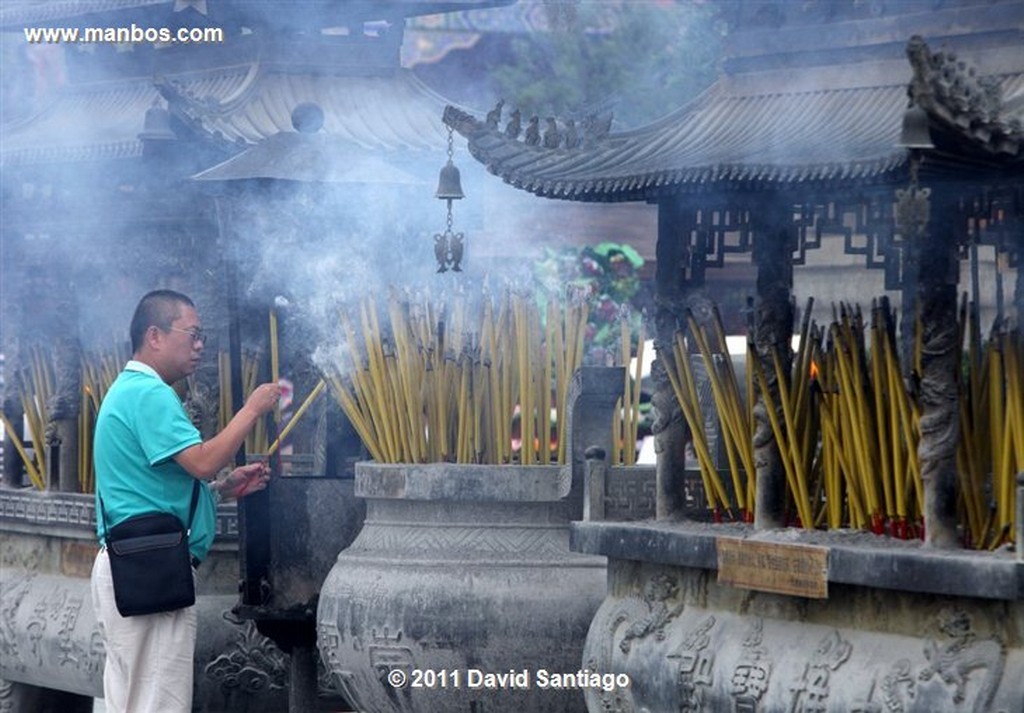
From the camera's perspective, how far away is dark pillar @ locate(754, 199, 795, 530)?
7.29 m

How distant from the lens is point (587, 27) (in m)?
23.4

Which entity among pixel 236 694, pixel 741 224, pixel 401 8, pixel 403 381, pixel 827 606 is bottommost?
pixel 236 694

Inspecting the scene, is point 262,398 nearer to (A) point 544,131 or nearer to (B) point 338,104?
(A) point 544,131

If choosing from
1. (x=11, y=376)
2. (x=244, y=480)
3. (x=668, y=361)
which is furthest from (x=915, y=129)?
(x=11, y=376)

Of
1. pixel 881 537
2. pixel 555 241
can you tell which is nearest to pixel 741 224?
pixel 881 537

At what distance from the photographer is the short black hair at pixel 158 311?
24.3 feet

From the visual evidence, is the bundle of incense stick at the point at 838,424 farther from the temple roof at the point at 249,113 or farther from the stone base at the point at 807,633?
the temple roof at the point at 249,113

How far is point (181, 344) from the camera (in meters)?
7.43

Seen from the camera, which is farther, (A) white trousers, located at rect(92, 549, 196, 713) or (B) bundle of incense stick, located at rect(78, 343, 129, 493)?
(B) bundle of incense stick, located at rect(78, 343, 129, 493)

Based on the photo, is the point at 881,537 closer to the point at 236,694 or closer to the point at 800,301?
the point at 236,694

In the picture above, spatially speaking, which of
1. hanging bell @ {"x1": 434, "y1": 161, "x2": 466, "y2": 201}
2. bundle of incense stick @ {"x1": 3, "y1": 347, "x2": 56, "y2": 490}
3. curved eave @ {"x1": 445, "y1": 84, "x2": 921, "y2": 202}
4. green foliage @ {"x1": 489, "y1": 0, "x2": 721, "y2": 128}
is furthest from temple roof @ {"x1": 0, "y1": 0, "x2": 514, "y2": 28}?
green foliage @ {"x1": 489, "y1": 0, "x2": 721, "y2": 128}

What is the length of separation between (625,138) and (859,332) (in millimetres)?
1486

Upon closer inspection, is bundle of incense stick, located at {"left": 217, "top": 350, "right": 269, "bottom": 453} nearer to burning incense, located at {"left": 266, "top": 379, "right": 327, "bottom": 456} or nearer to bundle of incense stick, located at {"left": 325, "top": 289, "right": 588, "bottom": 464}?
burning incense, located at {"left": 266, "top": 379, "right": 327, "bottom": 456}

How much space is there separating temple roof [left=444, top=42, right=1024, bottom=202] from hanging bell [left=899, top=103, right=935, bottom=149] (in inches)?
1.2
